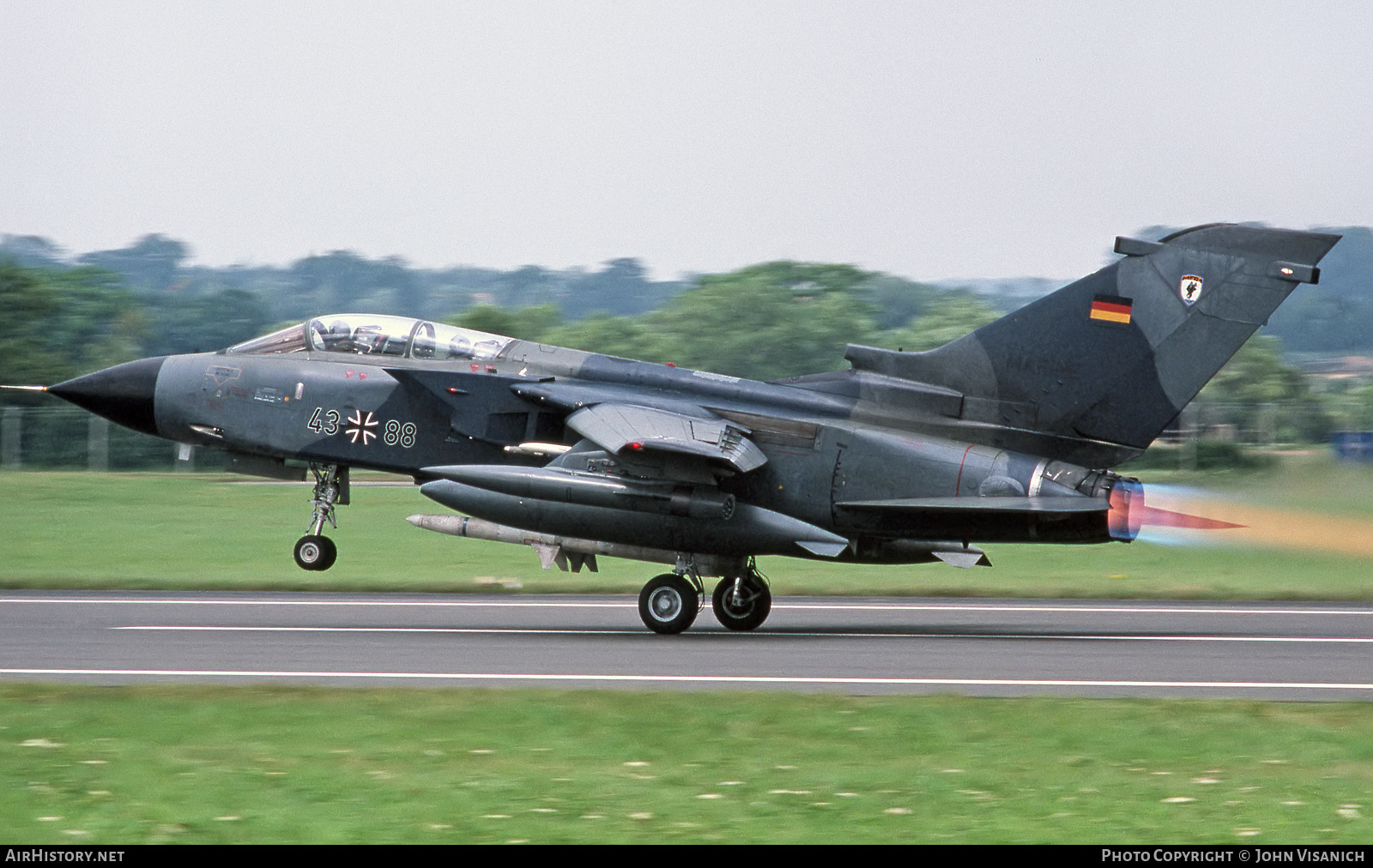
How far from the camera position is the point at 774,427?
17.5m

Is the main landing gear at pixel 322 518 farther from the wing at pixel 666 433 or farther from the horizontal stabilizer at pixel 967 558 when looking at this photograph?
the horizontal stabilizer at pixel 967 558

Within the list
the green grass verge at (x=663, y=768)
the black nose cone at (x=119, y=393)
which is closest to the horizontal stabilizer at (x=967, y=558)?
the green grass verge at (x=663, y=768)

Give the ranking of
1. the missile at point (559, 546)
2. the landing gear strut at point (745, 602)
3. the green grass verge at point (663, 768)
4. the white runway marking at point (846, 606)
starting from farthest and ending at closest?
the white runway marking at point (846, 606) < the landing gear strut at point (745, 602) < the missile at point (559, 546) < the green grass verge at point (663, 768)

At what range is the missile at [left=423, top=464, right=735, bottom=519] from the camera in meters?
16.4

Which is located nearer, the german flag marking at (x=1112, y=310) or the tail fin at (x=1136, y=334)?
the tail fin at (x=1136, y=334)

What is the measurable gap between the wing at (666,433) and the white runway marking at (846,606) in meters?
3.72

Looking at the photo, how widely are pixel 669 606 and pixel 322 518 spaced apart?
4.47m

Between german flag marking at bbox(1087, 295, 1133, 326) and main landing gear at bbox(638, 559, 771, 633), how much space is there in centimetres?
475

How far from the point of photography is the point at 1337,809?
8516mm

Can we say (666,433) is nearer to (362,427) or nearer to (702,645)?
(702,645)

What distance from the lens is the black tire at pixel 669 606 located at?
17000mm

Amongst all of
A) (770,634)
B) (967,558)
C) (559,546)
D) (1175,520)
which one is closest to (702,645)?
(770,634)

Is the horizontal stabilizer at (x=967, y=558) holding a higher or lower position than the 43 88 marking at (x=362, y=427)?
lower

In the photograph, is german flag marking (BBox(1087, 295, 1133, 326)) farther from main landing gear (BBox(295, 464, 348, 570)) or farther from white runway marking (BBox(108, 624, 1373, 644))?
main landing gear (BBox(295, 464, 348, 570))
